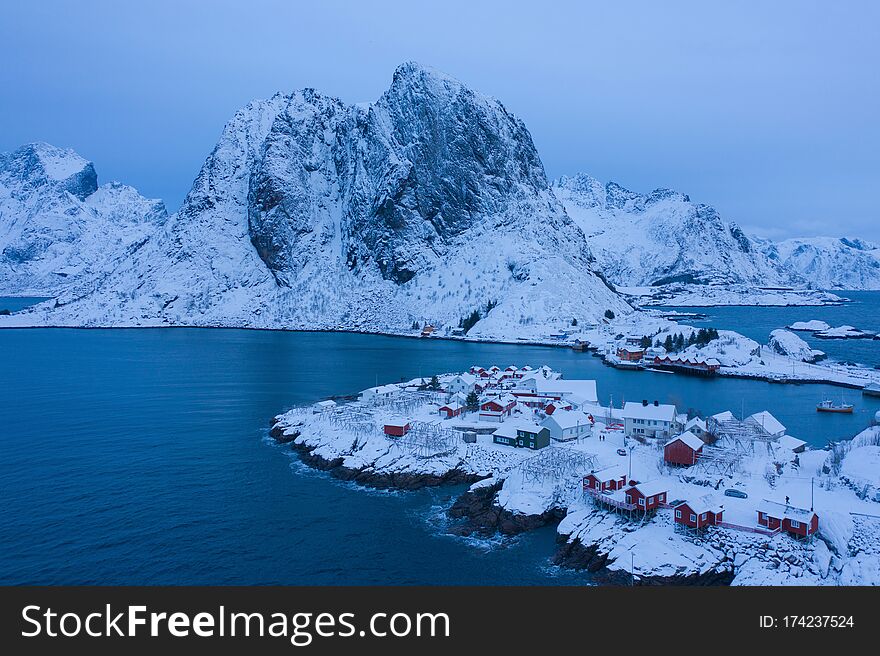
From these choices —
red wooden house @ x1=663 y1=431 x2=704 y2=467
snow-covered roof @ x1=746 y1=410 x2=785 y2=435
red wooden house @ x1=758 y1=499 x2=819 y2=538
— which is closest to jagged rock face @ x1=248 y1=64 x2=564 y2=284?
snow-covered roof @ x1=746 y1=410 x2=785 y2=435

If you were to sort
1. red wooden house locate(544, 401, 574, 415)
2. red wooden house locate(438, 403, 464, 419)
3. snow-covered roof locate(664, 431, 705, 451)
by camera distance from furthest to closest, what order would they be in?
red wooden house locate(438, 403, 464, 419)
red wooden house locate(544, 401, 574, 415)
snow-covered roof locate(664, 431, 705, 451)

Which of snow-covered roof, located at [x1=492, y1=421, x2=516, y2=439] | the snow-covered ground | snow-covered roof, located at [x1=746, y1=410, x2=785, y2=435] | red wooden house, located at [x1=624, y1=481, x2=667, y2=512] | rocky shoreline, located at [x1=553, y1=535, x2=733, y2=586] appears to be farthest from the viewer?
snow-covered roof, located at [x1=746, y1=410, x2=785, y2=435]

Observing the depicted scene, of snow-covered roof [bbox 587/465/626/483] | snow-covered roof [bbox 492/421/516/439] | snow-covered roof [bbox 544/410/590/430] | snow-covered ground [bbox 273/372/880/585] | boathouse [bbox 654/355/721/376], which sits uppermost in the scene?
snow-covered roof [bbox 544/410/590/430]

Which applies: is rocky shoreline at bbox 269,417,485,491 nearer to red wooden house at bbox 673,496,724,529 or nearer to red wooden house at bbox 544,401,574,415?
red wooden house at bbox 544,401,574,415

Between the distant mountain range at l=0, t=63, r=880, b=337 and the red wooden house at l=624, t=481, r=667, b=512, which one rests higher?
the distant mountain range at l=0, t=63, r=880, b=337

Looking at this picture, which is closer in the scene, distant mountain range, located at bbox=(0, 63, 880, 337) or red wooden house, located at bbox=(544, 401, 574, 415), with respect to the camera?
red wooden house, located at bbox=(544, 401, 574, 415)

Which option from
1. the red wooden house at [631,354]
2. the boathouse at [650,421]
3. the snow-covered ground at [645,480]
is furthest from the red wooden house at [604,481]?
the red wooden house at [631,354]

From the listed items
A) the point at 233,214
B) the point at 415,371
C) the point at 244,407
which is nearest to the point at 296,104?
the point at 233,214
